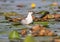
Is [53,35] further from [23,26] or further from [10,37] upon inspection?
[23,26]

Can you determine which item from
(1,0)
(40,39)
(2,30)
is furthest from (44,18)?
(1,0)

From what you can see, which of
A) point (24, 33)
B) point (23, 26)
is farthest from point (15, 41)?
point (23, 26)

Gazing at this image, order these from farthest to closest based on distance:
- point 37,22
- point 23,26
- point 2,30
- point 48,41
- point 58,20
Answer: point 58,20, point 37,22, point 23,26, point 2,30, point 48,41

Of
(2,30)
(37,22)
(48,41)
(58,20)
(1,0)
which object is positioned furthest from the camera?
(1,0)

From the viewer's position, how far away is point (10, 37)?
473 cm

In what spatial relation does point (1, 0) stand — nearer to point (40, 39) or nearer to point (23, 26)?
point (23, 26)

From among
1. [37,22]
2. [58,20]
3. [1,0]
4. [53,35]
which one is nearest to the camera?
[53,35]

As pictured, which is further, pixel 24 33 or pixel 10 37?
pixel 24 33

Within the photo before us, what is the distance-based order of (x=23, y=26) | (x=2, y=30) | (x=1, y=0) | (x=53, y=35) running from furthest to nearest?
(x=1, y=0)
(x=23, y=26)
(x=2, y=30)
(x=53, y=35)

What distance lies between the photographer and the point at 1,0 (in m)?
14.0

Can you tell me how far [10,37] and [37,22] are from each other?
1851 mm

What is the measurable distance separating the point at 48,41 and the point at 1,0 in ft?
31.4

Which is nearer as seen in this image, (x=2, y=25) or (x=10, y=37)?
(x=10, y=37)

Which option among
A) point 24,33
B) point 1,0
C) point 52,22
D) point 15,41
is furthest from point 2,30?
point 1,0
